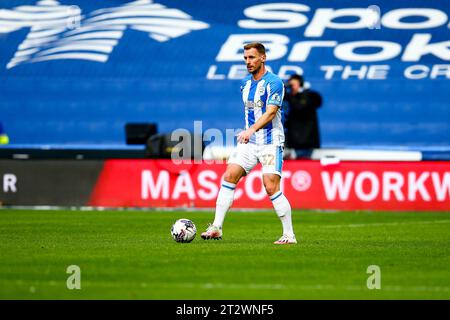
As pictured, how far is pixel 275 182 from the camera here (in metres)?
13.0

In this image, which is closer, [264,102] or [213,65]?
[264,102]

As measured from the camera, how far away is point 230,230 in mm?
15734

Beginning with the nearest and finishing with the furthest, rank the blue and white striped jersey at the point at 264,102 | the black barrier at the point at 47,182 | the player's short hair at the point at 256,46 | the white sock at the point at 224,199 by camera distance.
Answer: the player's short hair at the point at 256,46
the blue and white striped jersey at the point at 264,102
the white sock at the point at 224,199
the black barrier at the point at 47,182

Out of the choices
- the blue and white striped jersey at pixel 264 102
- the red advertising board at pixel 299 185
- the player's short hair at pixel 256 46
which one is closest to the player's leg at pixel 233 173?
the blue and white striped jersey at pixel 264 102

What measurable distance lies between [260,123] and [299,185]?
7998mm

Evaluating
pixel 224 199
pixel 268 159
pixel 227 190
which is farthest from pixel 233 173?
pixel 268 159

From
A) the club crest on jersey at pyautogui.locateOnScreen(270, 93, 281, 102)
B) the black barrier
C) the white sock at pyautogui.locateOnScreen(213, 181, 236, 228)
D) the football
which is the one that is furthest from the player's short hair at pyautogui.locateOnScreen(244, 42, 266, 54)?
the black barrier

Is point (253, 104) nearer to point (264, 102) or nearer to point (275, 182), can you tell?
point (264, 102)

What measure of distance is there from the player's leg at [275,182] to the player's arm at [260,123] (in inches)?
14.4

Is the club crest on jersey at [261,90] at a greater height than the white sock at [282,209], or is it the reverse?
the club crest on jersey at [261,90]

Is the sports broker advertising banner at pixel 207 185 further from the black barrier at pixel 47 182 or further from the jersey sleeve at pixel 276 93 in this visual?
the jersey sleeve at pixel 276 93

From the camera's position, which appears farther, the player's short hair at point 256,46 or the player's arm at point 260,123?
the player's short hair at point 256,46

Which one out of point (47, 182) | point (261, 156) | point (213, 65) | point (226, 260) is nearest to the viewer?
point (226, 260)

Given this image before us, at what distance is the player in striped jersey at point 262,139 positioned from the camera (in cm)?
1288
